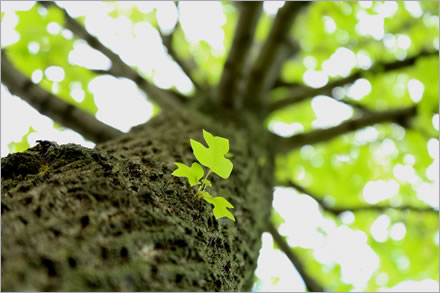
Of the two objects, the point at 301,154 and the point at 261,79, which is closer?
the point at 261,79

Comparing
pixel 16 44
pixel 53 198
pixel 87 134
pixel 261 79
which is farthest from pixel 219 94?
pixel 53 198

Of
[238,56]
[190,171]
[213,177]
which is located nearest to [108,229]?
[190,171]

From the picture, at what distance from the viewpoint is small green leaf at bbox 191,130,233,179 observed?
0.80m

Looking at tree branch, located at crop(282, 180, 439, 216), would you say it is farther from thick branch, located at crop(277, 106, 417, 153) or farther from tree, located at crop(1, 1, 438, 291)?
thick branch, located at crop(277, 106, 417, 153)

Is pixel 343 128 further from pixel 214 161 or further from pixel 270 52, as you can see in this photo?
pixel 214 161

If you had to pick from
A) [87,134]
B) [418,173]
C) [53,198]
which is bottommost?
[53,198]

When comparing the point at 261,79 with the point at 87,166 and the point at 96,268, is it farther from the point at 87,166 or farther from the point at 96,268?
the point at 96,268

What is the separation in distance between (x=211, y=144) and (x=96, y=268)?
0.34 metres

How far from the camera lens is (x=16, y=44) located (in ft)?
7.21

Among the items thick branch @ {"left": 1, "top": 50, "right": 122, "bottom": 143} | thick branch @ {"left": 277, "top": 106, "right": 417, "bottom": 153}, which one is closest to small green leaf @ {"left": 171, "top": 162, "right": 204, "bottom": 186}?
thick branch @ {"left": 1, "top": 50, "right": 122, "bottom": 143}

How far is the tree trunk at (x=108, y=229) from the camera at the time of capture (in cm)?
59

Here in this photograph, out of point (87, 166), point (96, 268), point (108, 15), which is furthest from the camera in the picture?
point (108, 15)

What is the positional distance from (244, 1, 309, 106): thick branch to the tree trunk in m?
1.34

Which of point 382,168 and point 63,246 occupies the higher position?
point 382,168
